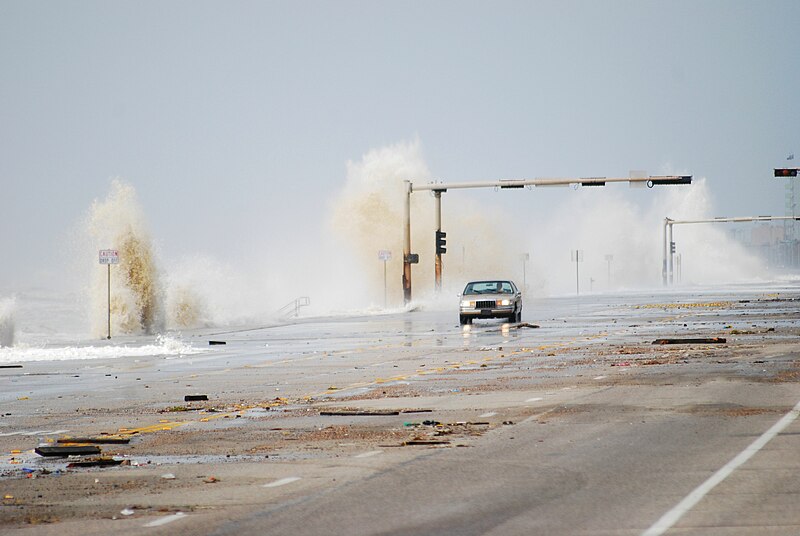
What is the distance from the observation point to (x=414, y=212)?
99750mm

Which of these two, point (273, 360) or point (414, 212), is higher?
point (414, 212)

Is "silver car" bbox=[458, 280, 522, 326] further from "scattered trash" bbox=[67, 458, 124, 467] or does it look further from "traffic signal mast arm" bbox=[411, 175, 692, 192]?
"scattered trash" bbox=[67, 458, 124, 467]

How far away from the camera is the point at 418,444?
1356 centimetres

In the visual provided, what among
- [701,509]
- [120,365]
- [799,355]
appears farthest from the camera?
→ [120,365]

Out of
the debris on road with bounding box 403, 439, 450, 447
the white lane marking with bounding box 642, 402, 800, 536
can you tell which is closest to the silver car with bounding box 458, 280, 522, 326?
the white lane marking with bounding box 642, 402, 800, 536

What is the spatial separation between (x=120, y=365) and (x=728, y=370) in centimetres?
1339

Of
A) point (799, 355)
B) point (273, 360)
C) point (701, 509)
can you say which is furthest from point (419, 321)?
point (701, 509)

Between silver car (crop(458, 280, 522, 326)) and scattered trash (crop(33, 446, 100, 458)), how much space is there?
34.5 meters

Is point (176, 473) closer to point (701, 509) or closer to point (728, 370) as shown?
point (701, 509)

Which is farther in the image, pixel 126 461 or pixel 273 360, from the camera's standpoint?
pixel 273 360

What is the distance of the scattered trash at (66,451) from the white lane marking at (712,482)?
19.9 feet

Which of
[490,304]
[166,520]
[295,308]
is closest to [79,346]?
[490,304]

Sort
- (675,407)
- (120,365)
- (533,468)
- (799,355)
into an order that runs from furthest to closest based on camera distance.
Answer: (120,365) → (799,355) → (675,407) → (533,468)

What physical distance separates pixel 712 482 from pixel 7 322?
3714 cm
